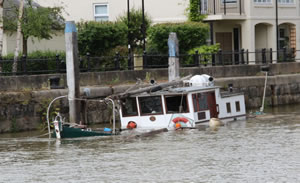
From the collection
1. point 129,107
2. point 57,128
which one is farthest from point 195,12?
point 57,128

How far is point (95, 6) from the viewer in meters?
43.6

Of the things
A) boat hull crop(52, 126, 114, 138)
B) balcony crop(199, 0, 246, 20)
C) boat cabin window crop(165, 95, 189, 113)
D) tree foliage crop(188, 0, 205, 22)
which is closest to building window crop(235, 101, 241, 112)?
boat cabin window crop(165, 95, 189, 113)

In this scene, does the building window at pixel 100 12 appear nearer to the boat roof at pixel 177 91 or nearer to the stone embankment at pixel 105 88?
the stone embankment at pixel 105 88

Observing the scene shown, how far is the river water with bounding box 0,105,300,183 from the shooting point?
19141 millimetres

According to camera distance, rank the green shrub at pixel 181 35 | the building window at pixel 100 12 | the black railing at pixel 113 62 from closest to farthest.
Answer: the black railing at pixel 113 62
the green shrub at pixel 181 35
the building window at pixel 100 12

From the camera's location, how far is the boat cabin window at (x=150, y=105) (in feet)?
85.7

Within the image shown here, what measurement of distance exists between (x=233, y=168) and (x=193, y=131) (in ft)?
20.9

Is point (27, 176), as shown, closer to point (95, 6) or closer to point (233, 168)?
point (233, 168)

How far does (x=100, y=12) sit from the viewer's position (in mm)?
43594

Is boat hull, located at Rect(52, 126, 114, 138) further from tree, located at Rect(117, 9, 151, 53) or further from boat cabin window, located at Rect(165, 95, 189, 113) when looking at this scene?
tree, located at Rect(117, 9, 151, 53)

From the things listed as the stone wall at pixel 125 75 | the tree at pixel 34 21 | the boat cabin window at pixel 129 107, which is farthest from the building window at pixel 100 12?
the boat cabin window at pixel 129 107

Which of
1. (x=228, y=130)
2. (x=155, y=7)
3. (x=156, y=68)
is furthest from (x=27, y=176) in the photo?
Answer: (x=155, y=7)

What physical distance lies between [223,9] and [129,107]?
57.0 feet

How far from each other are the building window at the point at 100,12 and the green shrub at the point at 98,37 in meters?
6.63
